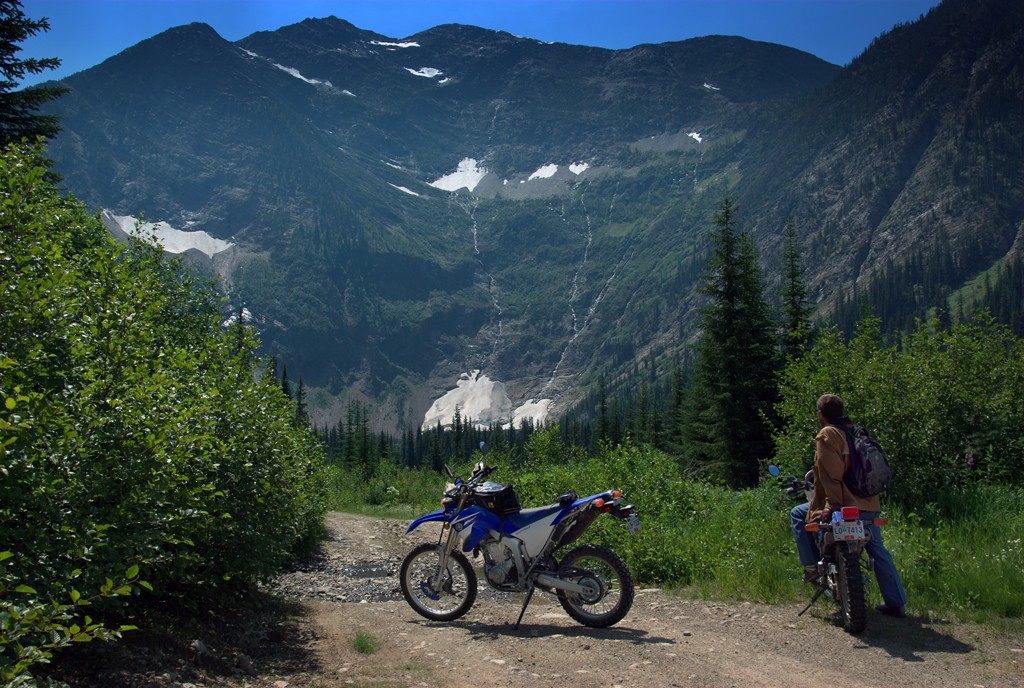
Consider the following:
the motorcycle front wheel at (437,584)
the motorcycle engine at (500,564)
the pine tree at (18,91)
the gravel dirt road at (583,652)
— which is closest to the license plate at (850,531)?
the gravel dirt road at (583,652)

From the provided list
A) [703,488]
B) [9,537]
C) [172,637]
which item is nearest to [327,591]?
[172,637]

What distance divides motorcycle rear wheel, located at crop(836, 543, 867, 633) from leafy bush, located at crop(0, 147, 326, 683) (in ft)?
20.8

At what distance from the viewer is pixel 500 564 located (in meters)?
9.44

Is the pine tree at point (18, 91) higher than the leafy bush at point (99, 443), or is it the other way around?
the pine tree at point (18, 91)

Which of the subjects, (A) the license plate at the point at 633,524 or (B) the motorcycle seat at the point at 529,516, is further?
(B) the motorcycle seat at the point at 529,516

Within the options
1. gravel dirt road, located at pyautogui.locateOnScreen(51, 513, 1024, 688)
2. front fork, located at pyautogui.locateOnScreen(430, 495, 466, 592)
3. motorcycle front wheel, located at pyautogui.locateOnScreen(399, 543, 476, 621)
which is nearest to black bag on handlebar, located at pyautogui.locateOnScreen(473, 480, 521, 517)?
front fork, located at pyautogui.locateOnScreen(430, 495, 466, 592)

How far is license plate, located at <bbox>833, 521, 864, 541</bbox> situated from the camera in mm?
7617

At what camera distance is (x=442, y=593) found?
9.93 m

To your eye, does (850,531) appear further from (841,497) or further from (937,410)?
(937,410)

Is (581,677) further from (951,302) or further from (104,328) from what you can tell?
(951,302)

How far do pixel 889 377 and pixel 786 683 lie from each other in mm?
8376

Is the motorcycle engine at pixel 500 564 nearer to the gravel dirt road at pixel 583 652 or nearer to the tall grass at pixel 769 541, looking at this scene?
the gravel dirt road at pixel 583 652

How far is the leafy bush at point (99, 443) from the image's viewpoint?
545cm

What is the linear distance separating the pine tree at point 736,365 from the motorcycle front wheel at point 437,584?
22.5 m
